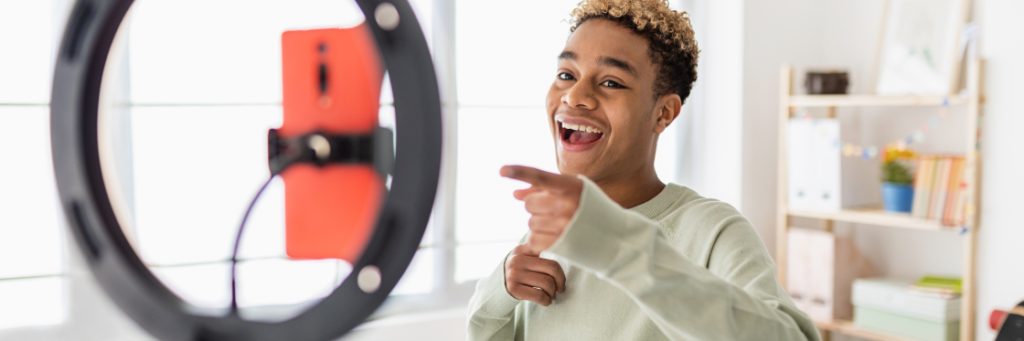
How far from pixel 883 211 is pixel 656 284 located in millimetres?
2143

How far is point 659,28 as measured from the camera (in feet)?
2.67

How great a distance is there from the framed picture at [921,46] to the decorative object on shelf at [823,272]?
527mm

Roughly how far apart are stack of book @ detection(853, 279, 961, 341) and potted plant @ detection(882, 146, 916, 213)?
0.83ft

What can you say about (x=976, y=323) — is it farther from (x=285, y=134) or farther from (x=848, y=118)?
(x=285, y=134)

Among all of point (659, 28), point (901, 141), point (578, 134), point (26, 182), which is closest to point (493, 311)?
point (578, 134)

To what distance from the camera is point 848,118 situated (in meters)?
2.59

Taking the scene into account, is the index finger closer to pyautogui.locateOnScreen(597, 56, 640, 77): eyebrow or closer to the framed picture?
pyautogui.locateOnScreen(597, 56, 640, 77): eyebrow

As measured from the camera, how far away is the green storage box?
2107mm

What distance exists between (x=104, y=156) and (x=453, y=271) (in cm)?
206

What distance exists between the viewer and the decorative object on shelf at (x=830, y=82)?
237 centimetres

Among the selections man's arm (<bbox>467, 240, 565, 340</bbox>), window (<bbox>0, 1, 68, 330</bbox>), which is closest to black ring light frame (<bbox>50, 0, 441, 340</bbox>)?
man's arm (<bbox>467, 240, 565, 340</bbox>)

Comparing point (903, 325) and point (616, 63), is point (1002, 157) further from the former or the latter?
point (616, 63)

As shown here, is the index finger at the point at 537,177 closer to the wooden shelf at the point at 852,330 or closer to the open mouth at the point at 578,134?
the open mouth at the point at 578,134

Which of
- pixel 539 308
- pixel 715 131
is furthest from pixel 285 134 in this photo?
pixel 715 131
